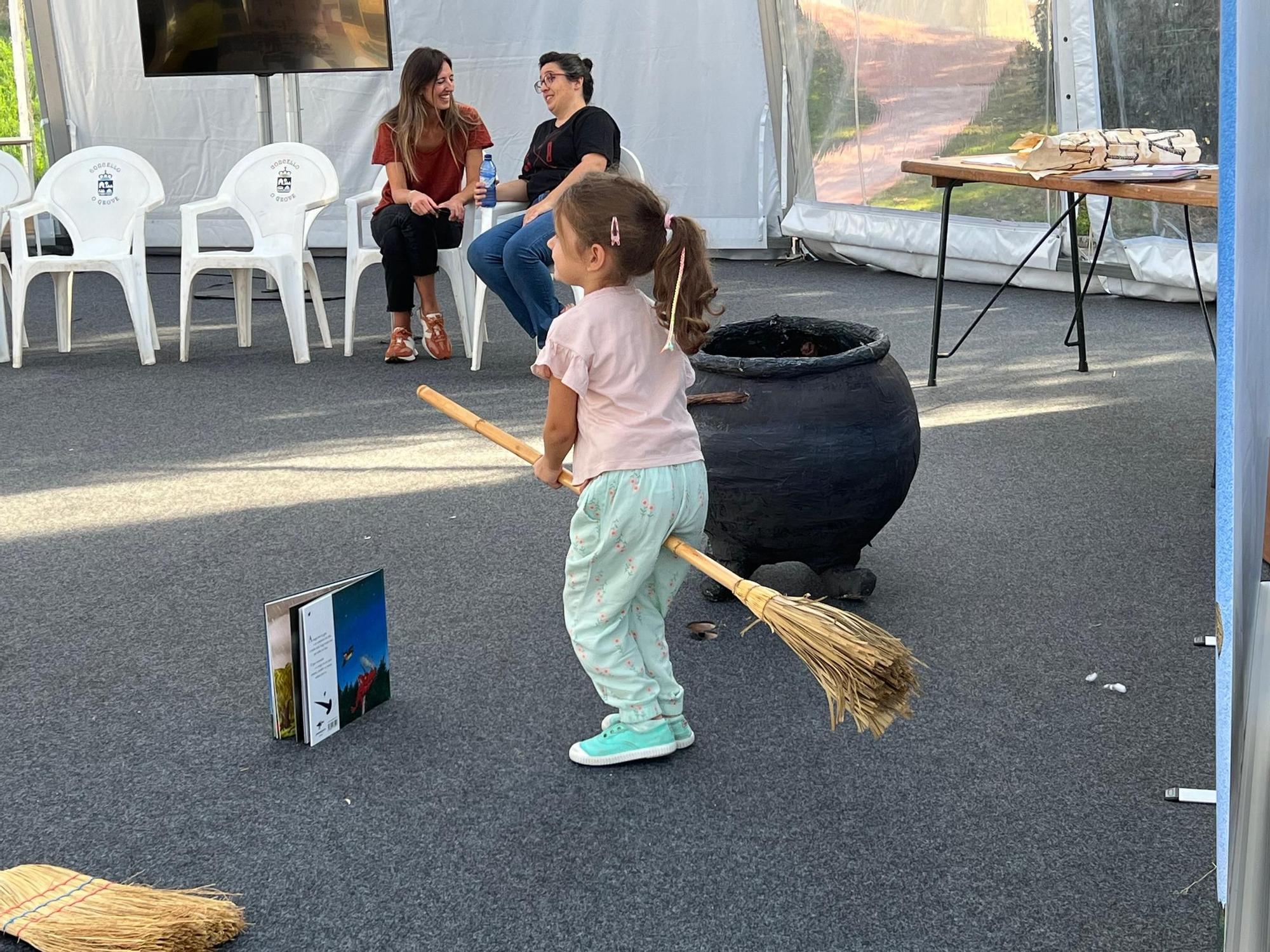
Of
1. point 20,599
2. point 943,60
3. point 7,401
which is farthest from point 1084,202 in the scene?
point 20,599

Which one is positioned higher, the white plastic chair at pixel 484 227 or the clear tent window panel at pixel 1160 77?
the clear tent window panel at pixel 1160 77

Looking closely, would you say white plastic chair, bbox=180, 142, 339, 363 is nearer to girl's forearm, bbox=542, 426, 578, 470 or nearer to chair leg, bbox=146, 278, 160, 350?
chair leg, bbox=146, 278, 160, 350

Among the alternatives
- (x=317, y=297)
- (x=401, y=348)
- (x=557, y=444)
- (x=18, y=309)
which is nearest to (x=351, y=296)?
(x=317, y=297)

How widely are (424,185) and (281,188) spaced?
636 millimetres

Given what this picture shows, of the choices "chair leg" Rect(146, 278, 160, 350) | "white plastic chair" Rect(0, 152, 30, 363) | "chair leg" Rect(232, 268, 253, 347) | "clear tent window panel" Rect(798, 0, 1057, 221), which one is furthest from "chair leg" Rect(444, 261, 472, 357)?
"clear tent window panel" Rect(798, 0, 1057, 221)

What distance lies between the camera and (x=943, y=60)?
21.8 feet

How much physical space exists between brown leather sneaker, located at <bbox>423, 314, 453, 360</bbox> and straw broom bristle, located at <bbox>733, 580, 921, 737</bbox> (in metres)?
3.64

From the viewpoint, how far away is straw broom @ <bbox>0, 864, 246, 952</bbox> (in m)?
1.61

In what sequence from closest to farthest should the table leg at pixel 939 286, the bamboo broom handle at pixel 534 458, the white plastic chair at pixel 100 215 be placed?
1. the bamboo broom handle at pixel 534 458
2. the table leg at pixel 939 286
3. the white plastic chair at pixel 100 215

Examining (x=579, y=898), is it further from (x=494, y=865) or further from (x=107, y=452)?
(x=107, y=452)

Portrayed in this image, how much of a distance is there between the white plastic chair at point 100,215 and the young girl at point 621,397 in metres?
3.71

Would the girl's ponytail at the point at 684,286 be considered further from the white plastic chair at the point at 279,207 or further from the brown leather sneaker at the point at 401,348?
the white plastic chair at the point at 279,207

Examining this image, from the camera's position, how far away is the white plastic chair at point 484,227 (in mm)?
5020

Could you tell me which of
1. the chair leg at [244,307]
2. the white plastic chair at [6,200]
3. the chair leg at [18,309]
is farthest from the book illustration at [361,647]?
the white plastic chair at [6,200]
